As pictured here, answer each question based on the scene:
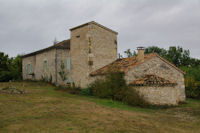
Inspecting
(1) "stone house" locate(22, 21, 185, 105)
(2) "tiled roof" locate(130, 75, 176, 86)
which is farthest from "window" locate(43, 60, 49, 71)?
(2) "tiled roof" locate(130, 75, 176, 86)

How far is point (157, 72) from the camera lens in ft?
57.5

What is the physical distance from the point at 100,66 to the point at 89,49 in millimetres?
2222

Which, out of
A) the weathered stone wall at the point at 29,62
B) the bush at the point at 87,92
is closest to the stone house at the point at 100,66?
the weathered stone wall at the point at 29,62

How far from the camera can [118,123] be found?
853cm

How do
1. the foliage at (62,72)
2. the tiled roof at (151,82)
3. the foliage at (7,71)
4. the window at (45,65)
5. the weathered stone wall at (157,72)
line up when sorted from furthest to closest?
the foliage at (7,71) < the window at (45,65) < the foliage at (62,72) < the weathered stone wall at (157,72) < the tiled roof at (151,82)

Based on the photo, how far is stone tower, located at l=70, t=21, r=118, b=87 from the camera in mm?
20938

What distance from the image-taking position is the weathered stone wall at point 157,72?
661 inches

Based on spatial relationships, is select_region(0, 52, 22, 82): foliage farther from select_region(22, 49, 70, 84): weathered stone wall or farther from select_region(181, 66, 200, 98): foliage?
select_region(181, 66, 200, 98): foliage

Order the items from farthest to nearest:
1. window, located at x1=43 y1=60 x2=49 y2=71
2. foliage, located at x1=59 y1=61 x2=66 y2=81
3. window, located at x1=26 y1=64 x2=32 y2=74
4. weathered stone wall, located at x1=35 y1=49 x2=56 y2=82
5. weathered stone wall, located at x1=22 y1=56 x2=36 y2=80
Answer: window, located at x1=26 y1=64 x2=32 y2=74 → weathered stone wall, located at x1=22 y1=56 x2=36 y2=80 → window, located at x1=43 y1=60 x2=49 y2=71 → weathered stone wall, located at x1=35 y1=49 x2=56 y2=82 → foliage, located at x1=59 y1=61 x2=66 y2=81

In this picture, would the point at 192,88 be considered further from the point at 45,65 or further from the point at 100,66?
the point at 45,65

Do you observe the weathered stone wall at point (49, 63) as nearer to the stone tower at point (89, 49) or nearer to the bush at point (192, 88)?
the stone tower at point (89, 49)

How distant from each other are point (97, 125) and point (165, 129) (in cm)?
286

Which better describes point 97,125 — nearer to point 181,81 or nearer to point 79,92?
point 79,92

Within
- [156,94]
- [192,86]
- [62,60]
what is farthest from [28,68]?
[192,86]
